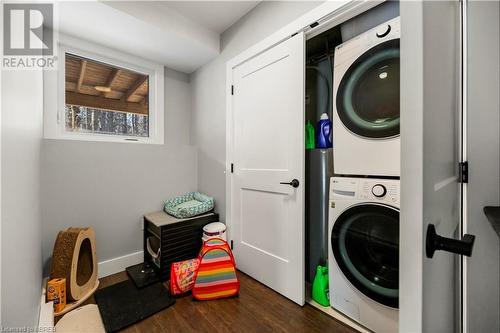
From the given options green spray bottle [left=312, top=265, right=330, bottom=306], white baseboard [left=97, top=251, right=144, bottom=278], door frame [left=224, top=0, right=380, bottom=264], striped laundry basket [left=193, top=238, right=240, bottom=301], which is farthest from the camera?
white baseboard [left=97, top=251, right=144, bottom=278]

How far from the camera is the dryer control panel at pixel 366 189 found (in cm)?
126

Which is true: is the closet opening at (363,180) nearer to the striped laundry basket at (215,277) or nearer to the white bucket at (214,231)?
the striped laundry basket at (215,277)

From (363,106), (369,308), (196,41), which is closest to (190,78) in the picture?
(196,41)

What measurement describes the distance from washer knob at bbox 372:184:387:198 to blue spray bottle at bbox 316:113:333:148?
1.84 feet

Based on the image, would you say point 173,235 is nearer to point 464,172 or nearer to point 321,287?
point 321,287

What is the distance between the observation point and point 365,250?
4.54ft

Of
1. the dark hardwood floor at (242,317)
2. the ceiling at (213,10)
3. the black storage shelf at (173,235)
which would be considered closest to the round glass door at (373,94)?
the ceiling at (213,10)

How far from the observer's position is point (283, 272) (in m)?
1.76

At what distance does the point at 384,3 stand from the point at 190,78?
2.27 meters

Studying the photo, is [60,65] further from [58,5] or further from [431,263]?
[431,263]

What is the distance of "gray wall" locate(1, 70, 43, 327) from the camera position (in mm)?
876

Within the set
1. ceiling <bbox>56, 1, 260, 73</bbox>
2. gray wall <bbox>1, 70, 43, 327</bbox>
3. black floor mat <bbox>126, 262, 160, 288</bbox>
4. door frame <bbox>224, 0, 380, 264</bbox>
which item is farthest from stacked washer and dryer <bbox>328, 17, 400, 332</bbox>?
gray wall <bbox>1, 70, 43, 327</bbox>

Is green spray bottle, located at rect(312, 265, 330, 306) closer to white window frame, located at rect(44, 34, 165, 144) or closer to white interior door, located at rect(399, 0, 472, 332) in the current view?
white interior door, located at rect(399, 0, 472, 332)

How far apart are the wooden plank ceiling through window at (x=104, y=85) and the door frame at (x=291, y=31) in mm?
1117
